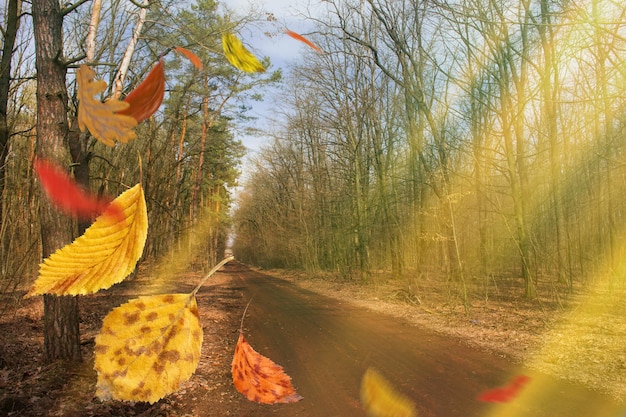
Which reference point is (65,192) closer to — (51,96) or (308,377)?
(51,96)

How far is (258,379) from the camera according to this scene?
457mm

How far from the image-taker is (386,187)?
2067 cm

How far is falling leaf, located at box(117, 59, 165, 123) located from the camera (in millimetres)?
337

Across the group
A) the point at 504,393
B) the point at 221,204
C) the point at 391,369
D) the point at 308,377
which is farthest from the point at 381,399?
the point at 221,204

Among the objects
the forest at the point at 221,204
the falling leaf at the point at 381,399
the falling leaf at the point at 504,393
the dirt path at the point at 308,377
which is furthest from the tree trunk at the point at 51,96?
the falling leaf at the point at 504,393

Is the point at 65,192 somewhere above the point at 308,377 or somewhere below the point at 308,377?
above

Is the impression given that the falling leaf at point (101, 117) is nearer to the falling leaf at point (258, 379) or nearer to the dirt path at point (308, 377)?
the falling leaf at point (258, 379)

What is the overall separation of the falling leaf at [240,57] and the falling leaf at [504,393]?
6113 millimetres

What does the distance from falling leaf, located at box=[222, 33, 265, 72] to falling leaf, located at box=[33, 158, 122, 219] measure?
8.8 inches

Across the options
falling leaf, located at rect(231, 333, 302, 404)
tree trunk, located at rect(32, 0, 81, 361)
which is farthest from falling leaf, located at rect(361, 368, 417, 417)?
falling leaf, located at rect(231, 333, 302, 404)

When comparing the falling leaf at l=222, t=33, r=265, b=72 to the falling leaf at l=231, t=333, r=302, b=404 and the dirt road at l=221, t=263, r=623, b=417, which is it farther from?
the dirt road at l=221, t=263, r=623, b=417

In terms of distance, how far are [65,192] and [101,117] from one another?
0.95 feet

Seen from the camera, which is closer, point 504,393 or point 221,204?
point 221,204

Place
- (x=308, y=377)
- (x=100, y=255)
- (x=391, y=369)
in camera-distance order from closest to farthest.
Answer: (x=100, y=255), (x=308, y=377), (x=391, y=369)
